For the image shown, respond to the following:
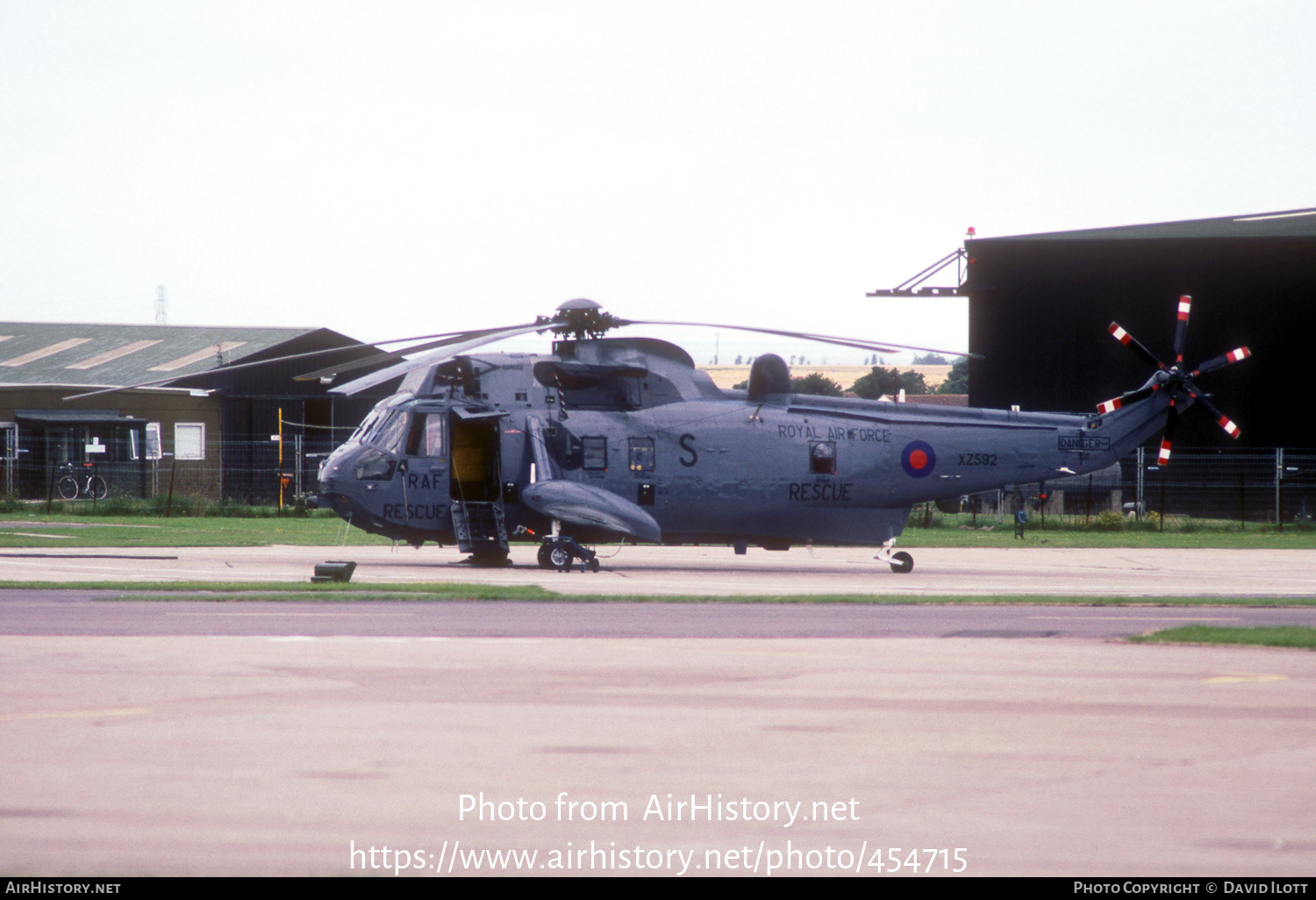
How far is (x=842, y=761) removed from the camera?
6688 millimetres

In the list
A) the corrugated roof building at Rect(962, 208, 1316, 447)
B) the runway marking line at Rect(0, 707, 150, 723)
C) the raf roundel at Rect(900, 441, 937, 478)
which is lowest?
the runway marking line at Rect(0, 707, 150, 723)

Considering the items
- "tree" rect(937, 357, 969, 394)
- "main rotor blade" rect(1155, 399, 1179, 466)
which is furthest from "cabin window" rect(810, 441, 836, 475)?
"tree" rect(937, 357, 969, 394)

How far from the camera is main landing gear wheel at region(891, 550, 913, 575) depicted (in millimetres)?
22625

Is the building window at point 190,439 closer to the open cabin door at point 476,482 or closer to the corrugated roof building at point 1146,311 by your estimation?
the open cabin door at point 476,482

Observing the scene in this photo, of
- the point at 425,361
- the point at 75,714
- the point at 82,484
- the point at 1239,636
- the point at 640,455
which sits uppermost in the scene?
the point at 425,361

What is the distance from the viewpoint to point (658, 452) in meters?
22.8

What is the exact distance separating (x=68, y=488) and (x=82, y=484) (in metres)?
0.48

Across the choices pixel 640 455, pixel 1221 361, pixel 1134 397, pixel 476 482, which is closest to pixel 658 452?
pixel 640 455

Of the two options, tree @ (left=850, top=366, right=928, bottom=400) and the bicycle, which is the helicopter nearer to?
the bicycle

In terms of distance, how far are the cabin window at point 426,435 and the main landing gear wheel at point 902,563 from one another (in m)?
8.59

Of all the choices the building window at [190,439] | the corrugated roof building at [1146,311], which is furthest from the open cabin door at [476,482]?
the corrugated roof building at [1146,311]

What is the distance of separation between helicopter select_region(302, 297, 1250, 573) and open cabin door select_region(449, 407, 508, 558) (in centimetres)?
3

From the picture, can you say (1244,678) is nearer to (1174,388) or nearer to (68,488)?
(1174,388)

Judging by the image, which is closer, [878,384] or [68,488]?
[68,488]
